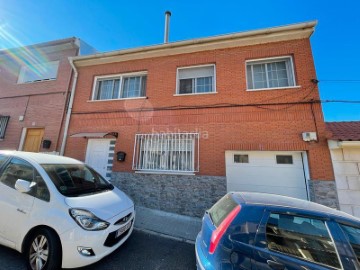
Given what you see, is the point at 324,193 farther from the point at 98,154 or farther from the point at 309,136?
the point at 98,154

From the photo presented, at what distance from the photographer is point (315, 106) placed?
552cm

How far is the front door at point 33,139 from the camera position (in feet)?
26.2

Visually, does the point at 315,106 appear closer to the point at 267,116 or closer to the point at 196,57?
the point at 267,116

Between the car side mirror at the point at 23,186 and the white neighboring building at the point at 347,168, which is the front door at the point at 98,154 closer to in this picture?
the car side mirror at the point at 23,186

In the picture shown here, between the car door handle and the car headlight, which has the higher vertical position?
the car headlight

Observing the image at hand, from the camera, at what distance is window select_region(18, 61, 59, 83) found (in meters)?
8.98

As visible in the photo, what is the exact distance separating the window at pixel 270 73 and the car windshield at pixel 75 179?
227 inches

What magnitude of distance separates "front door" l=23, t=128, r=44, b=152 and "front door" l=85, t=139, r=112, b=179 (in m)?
2.67

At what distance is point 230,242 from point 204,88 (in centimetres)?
578

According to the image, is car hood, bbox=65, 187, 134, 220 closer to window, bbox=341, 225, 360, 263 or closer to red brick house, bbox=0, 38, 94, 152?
window, bbox=341, 225, 360, 263

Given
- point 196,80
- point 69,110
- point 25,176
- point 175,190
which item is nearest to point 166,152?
point 175,190

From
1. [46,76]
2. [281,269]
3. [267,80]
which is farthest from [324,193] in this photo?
[46,76]

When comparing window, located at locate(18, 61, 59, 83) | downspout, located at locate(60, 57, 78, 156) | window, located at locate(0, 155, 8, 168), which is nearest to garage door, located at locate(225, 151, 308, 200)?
window, located at locate(0, 155, 8, 168)

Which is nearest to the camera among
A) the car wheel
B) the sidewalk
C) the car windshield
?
the car wheel
